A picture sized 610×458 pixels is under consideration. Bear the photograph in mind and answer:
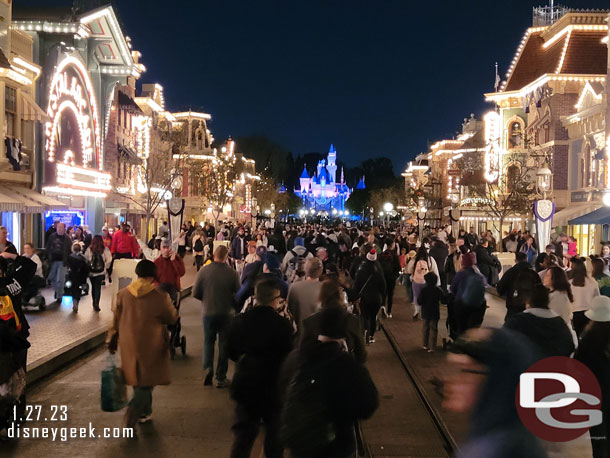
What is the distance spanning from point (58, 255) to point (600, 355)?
14214 millimetres

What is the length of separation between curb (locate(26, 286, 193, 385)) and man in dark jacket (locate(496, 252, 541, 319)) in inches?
242

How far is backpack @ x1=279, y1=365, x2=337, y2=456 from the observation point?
14.0ft

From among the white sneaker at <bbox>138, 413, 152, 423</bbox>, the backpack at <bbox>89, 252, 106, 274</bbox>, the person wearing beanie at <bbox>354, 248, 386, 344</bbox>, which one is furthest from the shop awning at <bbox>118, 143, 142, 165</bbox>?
the white sneaker at <bbox>138, 413, 152, 423</bbox>

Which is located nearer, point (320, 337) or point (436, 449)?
point (320, 337)

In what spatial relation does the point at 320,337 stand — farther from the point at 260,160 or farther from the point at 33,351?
the point at 260,160

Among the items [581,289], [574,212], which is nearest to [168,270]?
[581,289]

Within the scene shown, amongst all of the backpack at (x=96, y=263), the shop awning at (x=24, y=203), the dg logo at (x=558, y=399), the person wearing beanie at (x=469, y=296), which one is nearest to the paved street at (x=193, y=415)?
the person wearing beanie at (x=469, y=296)

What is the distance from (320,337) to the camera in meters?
4.54

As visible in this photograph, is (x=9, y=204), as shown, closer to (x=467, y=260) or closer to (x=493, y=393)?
(x=467, y=260)

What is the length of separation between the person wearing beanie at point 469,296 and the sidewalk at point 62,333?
19.6 ft

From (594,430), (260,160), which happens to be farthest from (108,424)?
(260,160)

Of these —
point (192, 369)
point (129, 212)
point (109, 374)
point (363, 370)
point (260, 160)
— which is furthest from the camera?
point (260, 160)

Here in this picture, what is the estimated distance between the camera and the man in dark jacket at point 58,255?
17453 mm

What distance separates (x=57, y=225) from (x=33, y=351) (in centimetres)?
664
